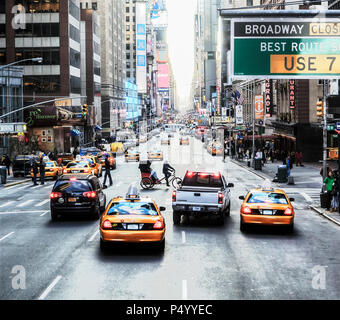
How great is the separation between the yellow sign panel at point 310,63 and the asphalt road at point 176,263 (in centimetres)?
451

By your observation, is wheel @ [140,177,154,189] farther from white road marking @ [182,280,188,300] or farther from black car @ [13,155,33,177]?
white road marking @ [182,280,188,300]

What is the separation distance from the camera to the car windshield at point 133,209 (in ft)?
51.7

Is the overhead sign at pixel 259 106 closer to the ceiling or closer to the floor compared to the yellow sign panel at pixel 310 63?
closer to the ceiling

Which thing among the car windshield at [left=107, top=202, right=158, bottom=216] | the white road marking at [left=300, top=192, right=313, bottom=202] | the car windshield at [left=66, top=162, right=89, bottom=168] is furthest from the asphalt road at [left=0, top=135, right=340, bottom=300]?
the car windshield at [left=66, top=162, right=89, bottom=168]

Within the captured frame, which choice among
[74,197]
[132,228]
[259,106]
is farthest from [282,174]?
[259,106]

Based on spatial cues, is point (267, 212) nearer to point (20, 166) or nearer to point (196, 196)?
point (196, 196)

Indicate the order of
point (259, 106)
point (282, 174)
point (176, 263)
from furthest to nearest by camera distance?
point (259, 106) → point (282, 174) → point (176, 263)

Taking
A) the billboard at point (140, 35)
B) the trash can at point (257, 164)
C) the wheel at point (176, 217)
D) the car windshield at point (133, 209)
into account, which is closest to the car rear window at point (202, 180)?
the wheel at point (176, 217)

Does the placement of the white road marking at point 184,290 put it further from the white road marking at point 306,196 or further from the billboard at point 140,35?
the billboard at point 140,35

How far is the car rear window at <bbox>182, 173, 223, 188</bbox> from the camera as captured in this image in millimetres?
22016

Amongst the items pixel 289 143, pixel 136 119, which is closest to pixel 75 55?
pixel 289 143

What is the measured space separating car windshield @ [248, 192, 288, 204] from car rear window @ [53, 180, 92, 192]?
6.20 metres

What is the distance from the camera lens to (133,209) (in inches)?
625

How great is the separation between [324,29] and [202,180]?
11923 mm
